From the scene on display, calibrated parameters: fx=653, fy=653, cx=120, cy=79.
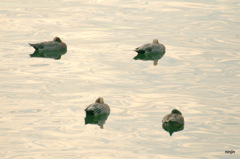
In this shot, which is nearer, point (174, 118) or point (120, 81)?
point (174, 118)

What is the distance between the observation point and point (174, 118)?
2134 cm

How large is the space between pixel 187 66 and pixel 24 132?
10850mm

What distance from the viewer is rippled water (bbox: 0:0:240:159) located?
64.8 feet

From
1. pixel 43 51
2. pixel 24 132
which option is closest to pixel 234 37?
pixel 43 51

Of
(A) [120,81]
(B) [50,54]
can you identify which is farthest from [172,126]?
(B) [50,54]

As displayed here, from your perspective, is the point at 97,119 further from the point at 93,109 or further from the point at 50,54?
the point at 50,54

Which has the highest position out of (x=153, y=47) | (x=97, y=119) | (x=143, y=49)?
(x=153, y=47)

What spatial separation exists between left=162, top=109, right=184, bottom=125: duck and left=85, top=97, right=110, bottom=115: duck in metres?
2.17

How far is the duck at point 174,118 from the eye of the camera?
21294mm

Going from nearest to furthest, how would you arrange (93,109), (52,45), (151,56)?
(93,109)
(151,56)
(52,45)

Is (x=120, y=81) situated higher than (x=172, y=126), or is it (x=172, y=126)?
(x=120, y=81)

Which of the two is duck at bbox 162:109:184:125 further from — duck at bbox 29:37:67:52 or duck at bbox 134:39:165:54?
→ duck at bbox 29:37:67:52

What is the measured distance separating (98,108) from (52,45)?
1083cm

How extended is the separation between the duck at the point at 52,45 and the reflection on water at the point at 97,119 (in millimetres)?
10170
